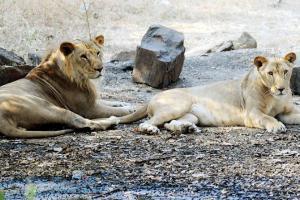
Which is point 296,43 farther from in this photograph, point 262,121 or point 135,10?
point 262,121

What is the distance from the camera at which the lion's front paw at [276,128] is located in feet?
17.6

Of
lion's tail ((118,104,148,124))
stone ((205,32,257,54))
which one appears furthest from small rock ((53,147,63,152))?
stone ((205,32,257,54))

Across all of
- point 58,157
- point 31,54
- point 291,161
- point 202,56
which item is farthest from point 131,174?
point 202,56

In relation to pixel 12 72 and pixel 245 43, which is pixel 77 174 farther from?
pixel 245 43

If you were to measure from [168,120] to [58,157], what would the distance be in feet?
4.00

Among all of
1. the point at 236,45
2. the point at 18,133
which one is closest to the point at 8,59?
the point at 18,133

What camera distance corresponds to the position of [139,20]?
17609mm

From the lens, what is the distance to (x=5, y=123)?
211 inches

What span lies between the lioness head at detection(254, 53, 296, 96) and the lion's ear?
1592 mm

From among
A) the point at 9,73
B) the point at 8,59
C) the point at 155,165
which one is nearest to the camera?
the point at 155,165

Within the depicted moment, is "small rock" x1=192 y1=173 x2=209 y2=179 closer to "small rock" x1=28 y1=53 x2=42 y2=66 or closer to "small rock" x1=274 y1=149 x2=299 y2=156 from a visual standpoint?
"small rock" x1=274 y1=149 x2=299 y2=156

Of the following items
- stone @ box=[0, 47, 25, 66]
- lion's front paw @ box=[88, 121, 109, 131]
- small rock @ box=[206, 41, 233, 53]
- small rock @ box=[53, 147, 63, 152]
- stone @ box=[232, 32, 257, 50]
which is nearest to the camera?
small rock @ box=[53, 147, 63, 152]

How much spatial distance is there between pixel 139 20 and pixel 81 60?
11660mm

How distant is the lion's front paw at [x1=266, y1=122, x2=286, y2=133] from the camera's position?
17.6 ft
